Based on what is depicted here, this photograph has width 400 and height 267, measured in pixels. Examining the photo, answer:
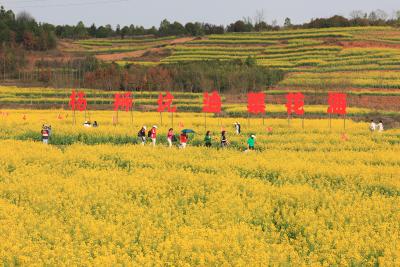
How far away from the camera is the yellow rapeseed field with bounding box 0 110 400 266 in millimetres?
8500

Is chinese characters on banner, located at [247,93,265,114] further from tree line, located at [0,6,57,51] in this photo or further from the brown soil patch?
tree line, located at [0,6,57,51]

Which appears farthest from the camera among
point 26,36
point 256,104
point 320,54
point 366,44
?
point 26,36

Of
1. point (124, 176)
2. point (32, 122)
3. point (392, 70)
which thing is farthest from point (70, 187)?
point (392, 70)

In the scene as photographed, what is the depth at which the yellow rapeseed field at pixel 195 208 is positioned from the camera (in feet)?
27.9

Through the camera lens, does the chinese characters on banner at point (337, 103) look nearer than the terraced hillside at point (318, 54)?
Yes

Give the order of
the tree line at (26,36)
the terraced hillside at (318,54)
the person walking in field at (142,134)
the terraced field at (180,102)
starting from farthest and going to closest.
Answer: the tree line at (26,36)
the terraced hillside at (318,54)
the terraced field at (180,102)
the person walking in field at (142,134)

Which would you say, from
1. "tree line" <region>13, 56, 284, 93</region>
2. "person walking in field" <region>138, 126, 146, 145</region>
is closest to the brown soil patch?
"tree line" <region>13, 56, 284, 93</region>

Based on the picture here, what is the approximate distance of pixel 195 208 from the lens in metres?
11.2

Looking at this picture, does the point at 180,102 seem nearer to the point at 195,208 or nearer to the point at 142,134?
the point at 142,134

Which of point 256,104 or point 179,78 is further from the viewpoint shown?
point 179,78

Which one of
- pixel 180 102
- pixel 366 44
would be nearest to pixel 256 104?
pixel 180 102

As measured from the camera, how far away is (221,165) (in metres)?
16.7

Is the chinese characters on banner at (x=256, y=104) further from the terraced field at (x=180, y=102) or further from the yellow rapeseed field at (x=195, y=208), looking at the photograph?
the terraced field at (x=180, y=102)

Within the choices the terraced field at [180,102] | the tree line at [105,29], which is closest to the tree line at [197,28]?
the tree line at [105,29]
